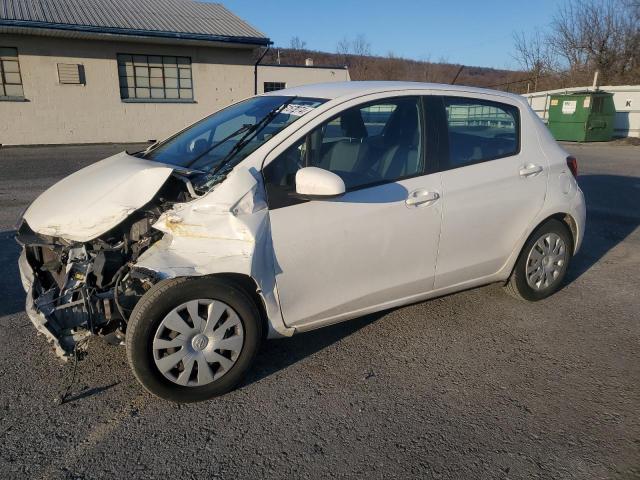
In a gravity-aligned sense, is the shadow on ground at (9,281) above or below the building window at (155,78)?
below

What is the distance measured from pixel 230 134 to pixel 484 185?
1.86 m

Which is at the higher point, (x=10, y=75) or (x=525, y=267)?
(x=10, y=75)

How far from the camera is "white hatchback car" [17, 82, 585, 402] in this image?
9.10ft

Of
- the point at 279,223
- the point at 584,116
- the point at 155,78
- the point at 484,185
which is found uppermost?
the point at 155,78

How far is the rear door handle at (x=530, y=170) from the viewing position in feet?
12.8

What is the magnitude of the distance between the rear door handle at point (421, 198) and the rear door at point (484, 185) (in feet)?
0.31

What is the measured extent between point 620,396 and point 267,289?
2197mm

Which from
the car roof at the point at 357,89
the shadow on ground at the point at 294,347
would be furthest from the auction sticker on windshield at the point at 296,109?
the shadow on ground at the point at 294,347

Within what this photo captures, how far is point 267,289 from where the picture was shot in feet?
9.62

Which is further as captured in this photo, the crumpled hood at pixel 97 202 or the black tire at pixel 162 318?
the crumpled hood at pixel 97 202

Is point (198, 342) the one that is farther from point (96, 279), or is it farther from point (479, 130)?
point (479, 130)

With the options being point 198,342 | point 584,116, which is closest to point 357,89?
point 198,342

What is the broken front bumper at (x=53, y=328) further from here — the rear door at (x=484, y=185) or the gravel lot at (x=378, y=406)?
the rear door at (x=484, y=185)

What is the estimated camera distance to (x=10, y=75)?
1516 centimetres
